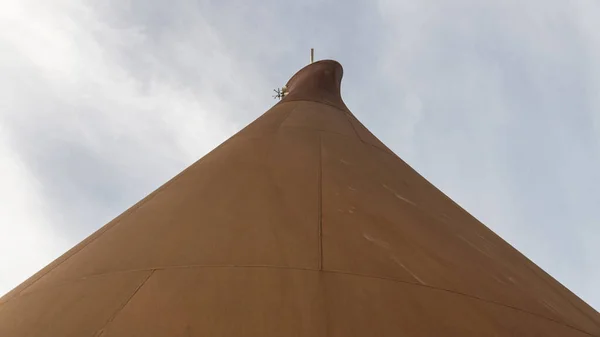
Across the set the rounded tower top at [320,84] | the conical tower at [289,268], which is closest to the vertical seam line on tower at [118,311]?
the conical tower at [289,268]

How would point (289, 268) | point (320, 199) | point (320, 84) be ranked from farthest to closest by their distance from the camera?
point (320, 84) → point (320, 199) → point (289, 268)

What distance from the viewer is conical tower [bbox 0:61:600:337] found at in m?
3.05

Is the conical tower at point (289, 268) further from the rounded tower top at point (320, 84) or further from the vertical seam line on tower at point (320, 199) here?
the rounded tower top at point (320, 84)

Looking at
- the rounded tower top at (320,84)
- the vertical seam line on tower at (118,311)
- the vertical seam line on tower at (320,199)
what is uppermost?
the rounded tower top at (320,84)

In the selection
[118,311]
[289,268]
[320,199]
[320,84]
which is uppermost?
[320,84]

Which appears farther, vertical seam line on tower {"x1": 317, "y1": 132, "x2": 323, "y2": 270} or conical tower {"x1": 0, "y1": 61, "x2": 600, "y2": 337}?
vertical seam line on tower {"x1": 317, "y1": 132, "x2": 323, "y2": 270}

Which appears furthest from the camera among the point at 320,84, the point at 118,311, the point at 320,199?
the point at 320,84

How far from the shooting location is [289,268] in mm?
3459

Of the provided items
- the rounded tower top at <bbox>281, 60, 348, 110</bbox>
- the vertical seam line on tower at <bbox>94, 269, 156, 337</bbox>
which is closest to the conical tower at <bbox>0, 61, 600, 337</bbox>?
the vertical seam line on tower at <bbox>94, 269, 156, 337</bbox>

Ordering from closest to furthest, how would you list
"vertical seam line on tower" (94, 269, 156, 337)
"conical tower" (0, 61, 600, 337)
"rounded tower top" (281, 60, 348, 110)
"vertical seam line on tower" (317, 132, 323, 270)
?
"vertical seam line on tower" (94, 269, 156, 337) → "conical tower" (0, 61, 600, 337) → "vertical seam line on tower" (317, 132, 323, 270) → "rounded tower top" (281, 60, 348, 110)

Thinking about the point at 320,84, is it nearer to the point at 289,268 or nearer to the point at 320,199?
the point at 320,199

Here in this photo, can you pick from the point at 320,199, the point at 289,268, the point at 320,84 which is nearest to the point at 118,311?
the point at 289,268

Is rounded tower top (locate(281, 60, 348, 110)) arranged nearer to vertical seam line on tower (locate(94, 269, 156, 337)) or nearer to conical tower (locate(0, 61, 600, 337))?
conical tower (locate(0, 61, 600, 337))

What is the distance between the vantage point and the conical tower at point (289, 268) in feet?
10.0
